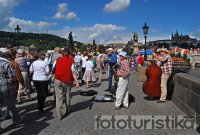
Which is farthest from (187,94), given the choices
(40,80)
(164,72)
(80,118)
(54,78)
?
(40,80)

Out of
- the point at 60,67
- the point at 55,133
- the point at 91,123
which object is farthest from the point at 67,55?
the point at 55,133

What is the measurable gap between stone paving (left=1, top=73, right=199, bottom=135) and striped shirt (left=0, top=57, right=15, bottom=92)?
95 cm

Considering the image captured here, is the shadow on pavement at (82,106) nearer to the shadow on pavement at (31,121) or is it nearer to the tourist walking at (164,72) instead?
the shadow on pavement at (31,121)

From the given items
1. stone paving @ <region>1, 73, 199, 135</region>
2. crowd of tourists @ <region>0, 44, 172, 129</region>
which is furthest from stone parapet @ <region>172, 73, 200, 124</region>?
crowd of tourists @ <region>0, 44, 172, 129</region>

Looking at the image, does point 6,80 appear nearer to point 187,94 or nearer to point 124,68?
point 124,68

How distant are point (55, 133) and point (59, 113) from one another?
5.14ft

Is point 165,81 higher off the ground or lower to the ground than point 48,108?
higher

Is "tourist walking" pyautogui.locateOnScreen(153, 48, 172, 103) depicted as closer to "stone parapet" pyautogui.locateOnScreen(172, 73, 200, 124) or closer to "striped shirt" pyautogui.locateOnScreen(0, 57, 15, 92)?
"stone parapet" pyautogui.locateOnScreen(172, 73, 200, 124)

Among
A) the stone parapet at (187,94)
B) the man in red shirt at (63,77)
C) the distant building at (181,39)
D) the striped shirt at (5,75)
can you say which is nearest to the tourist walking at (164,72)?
the stone parapet at (187,94)

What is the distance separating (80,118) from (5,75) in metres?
2.30

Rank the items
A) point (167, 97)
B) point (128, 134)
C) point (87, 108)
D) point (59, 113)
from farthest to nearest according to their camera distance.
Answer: point (167, 97) → point (87, 108) → point (59, 113) → point (128, 134)

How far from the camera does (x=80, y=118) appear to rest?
8562 millimetres

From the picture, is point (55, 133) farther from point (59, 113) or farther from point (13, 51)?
point (13, 51)

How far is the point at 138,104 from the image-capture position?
10.7 metres
